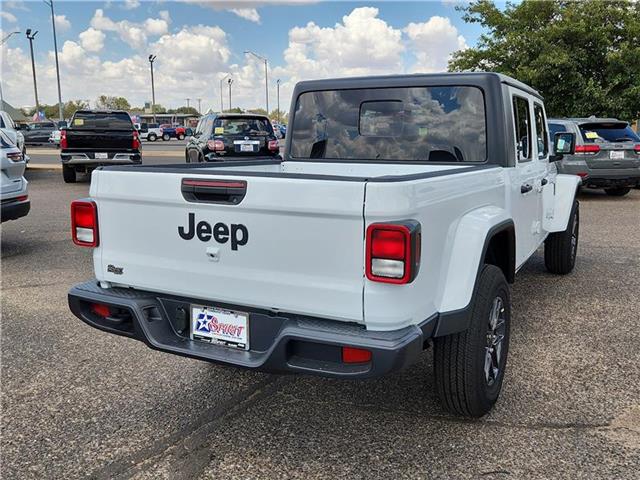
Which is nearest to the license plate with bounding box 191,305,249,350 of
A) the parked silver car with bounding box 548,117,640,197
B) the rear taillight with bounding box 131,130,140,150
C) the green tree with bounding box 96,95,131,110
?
the parked silver car with bounding box 548,117,640,197

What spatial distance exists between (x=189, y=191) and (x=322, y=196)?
724mm

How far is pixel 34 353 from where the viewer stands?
4227 millimetres

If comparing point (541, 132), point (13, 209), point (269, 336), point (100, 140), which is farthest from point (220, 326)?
point (100, 140)

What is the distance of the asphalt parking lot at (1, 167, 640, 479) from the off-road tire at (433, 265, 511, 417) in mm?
165

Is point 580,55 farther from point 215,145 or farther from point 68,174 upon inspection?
point 68,174

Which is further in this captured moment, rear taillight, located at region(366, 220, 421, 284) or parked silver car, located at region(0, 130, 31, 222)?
parked silver car, located at region(0, 130, 31, 222)

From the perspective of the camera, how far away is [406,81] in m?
4.11

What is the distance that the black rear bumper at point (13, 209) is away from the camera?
23.0 ft

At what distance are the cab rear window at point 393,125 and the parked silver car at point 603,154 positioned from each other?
842 cm

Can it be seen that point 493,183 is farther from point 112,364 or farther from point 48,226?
point 48,226

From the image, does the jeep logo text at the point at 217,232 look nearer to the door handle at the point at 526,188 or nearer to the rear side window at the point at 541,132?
the door handle at the point at 526,188

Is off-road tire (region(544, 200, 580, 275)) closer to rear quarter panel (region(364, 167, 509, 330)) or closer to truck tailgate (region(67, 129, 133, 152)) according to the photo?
rear quarter panel (region(364, 167, 509, 330))

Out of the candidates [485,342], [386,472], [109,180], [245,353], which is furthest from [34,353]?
[485,342]

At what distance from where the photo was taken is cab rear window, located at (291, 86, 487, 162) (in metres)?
3.89
